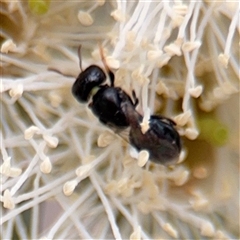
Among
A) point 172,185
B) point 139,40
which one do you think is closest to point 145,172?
point 172,185

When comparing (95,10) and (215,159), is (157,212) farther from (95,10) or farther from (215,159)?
(95,10)

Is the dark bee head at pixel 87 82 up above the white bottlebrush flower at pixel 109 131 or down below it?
above

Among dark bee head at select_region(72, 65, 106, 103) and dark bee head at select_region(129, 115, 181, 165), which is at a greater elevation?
dark bee head at select_region(72, 65, 106, 103)
